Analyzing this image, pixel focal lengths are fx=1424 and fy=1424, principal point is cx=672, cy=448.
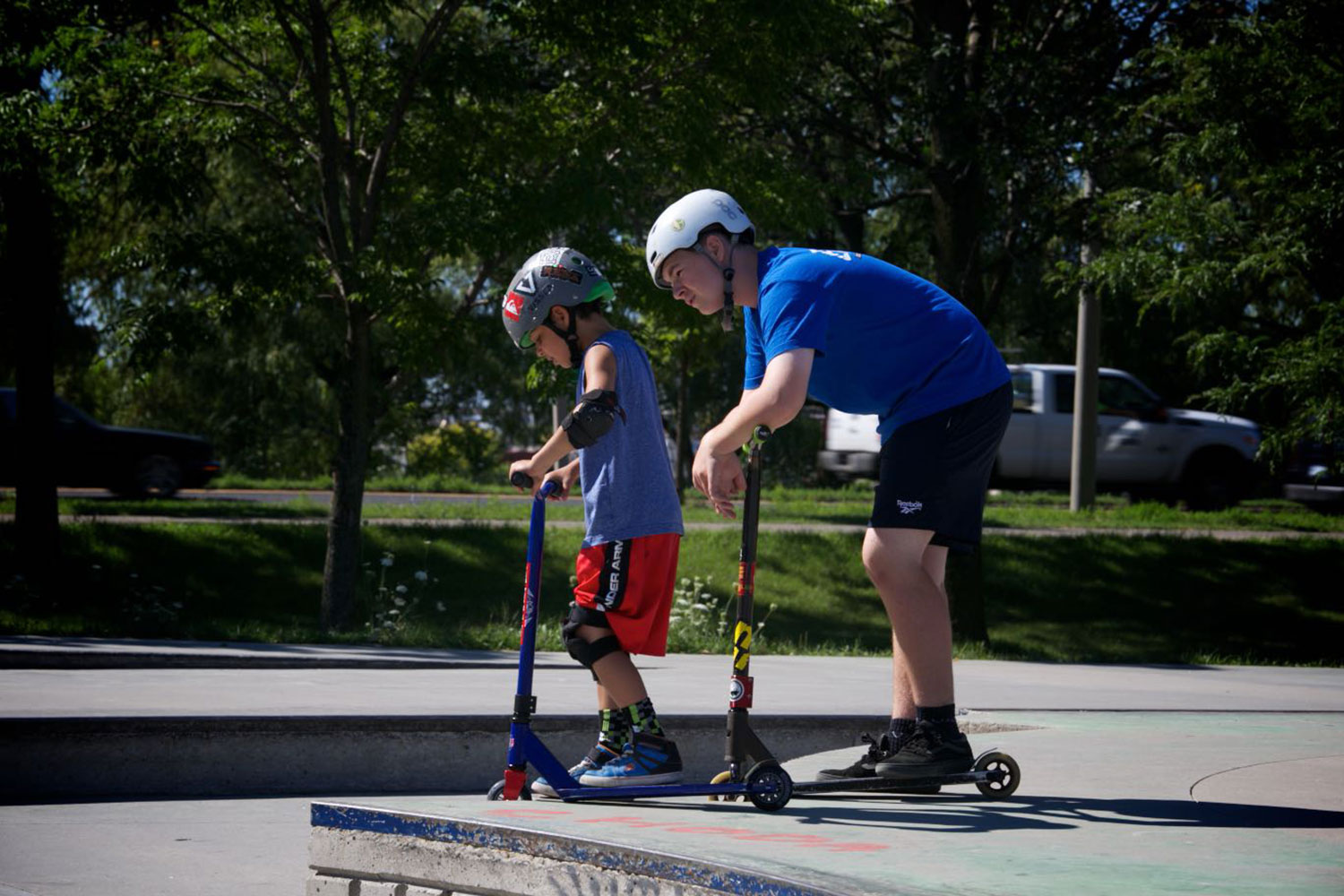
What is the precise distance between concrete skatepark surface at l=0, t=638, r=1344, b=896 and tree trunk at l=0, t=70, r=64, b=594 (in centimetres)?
520

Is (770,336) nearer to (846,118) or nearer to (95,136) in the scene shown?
(95,136)

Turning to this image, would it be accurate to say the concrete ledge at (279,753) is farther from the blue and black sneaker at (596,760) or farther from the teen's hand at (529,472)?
the teen's hand at (529,472)

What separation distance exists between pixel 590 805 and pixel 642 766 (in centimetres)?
35

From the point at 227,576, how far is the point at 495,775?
10284 mm

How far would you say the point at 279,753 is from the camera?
5.59 meters

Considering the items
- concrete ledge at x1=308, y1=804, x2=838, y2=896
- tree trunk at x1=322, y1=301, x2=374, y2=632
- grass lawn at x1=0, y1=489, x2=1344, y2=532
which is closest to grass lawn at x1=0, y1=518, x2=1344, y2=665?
tree trunk at x1=322, y1=301, x2=374, y2=632

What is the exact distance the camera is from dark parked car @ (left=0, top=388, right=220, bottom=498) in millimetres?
20203

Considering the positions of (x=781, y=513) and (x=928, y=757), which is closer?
(x=928, y=757)

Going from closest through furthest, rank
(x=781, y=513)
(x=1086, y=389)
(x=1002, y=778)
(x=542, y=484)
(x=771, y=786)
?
(x=771, y=786) → (x=1002, y=778) → (x=542, y=484) → (x=1086, y=389) → (x=781, y=513)

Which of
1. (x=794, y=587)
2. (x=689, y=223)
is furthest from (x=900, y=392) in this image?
(x=794, y=587)

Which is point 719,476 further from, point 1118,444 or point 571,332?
point 1118,444

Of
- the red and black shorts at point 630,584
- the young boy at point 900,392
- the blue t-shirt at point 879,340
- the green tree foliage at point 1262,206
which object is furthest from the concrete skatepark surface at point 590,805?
the green tree foliage at point 1262,206

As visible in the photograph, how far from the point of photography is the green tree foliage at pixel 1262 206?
11.6 meters

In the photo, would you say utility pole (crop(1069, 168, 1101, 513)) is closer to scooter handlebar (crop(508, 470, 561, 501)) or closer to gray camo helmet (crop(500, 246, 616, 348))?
gray camo helmet (crop(500, 246, 616, 348))
